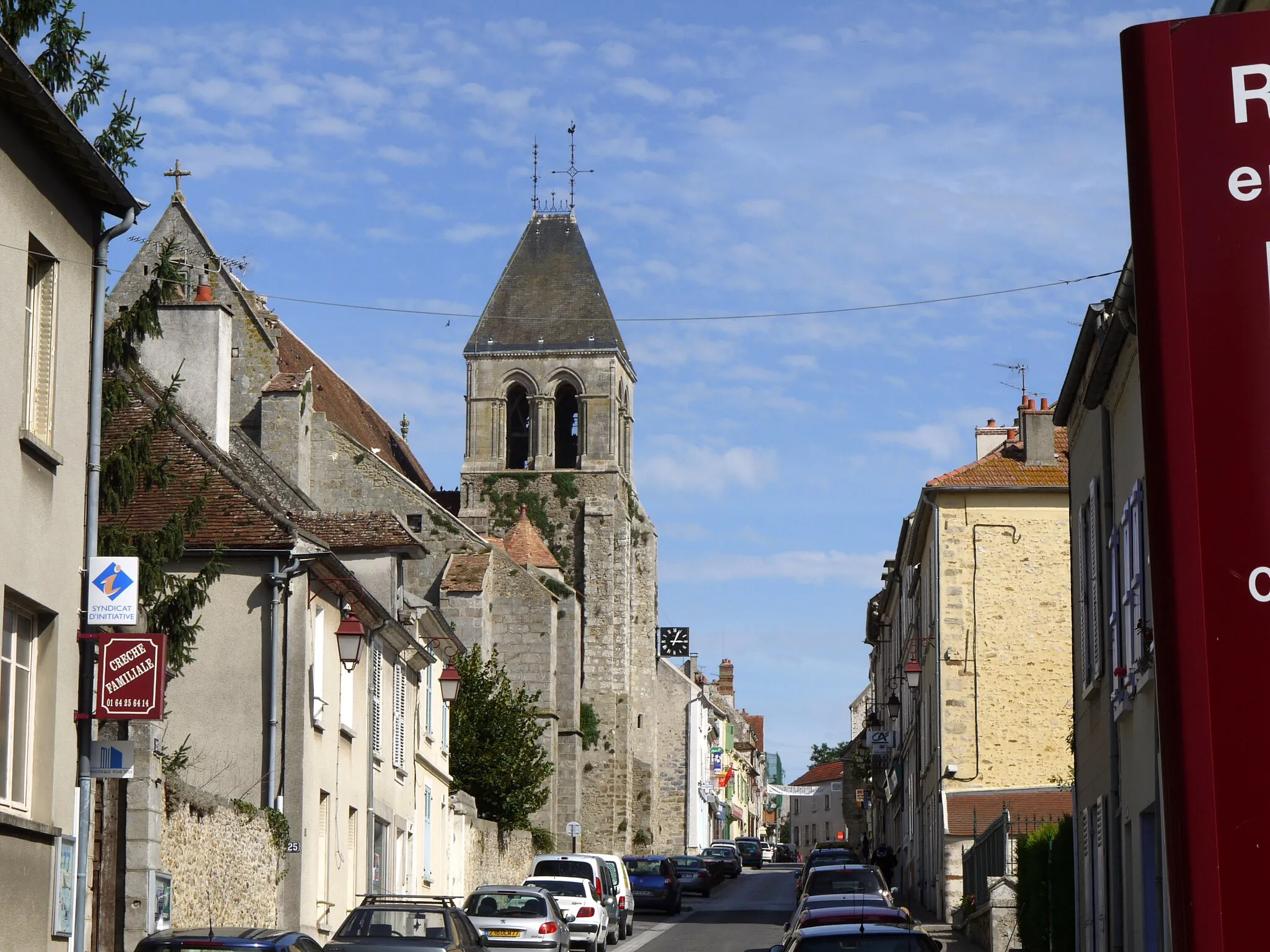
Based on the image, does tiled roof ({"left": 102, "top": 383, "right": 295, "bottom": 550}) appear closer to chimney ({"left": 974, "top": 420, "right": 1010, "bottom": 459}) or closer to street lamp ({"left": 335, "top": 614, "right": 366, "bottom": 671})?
street lamp ({"left": 335, "top": 614, "right": 366, "bottom": 671})

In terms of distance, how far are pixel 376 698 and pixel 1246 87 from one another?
23753mm

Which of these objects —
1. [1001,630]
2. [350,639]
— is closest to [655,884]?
[1001,630]

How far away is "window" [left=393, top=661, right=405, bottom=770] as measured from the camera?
1093 inches

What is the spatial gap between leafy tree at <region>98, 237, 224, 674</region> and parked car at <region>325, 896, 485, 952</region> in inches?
126

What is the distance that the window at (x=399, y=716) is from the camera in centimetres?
2775

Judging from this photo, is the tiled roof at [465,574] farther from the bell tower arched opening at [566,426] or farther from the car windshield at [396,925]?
the car windshield at [396,925]

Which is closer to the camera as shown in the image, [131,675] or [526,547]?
[131,675]

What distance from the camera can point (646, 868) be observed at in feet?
129

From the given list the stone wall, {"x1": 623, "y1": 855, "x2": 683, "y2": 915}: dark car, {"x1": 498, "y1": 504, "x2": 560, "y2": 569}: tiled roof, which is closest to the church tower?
{"x1": 498, "y1": 504, "x2": 560, "y2": 569}: tiled roof

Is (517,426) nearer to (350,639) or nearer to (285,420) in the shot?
(285,420)

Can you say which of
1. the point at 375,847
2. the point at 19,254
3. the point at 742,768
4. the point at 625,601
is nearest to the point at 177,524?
the point at 19,254

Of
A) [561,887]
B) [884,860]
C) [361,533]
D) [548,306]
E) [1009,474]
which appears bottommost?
[884,860]

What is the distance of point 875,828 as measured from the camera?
64125 mm

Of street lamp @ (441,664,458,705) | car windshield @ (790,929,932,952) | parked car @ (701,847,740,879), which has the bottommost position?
parked car @ (701,847,740,879)
